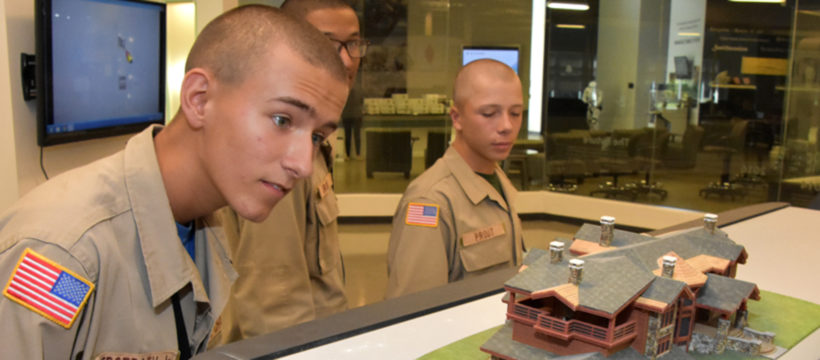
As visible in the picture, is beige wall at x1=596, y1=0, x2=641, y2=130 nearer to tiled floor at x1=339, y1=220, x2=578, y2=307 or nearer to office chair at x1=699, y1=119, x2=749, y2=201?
office chair at x1=699, y1=119, x2=749, y2=201

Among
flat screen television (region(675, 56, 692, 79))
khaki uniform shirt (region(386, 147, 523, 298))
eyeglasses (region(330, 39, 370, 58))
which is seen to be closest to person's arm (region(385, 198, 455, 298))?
khaki uniform shirt (region(386, 147, 523, 298))

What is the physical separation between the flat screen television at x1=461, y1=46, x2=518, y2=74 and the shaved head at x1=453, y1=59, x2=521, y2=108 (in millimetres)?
4860

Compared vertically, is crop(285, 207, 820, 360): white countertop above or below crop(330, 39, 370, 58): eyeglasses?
below

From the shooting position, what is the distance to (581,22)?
702 centimetres

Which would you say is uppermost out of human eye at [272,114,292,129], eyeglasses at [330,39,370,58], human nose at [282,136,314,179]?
eyeglasses at [330,39,370,58]

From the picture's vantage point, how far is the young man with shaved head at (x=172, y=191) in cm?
102

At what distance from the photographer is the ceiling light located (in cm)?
699

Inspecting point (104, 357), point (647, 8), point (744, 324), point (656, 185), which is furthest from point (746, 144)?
point (104, 357)

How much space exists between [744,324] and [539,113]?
20.3 feet

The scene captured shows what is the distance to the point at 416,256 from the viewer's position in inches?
74.6

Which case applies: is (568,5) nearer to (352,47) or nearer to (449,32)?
(449,32)

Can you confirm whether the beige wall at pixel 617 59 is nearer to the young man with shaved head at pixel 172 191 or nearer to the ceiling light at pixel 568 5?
the ceiling light at pixel 568 5

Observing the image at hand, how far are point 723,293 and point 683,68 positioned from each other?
19.8 feet

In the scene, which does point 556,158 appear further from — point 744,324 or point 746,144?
point 744,324
